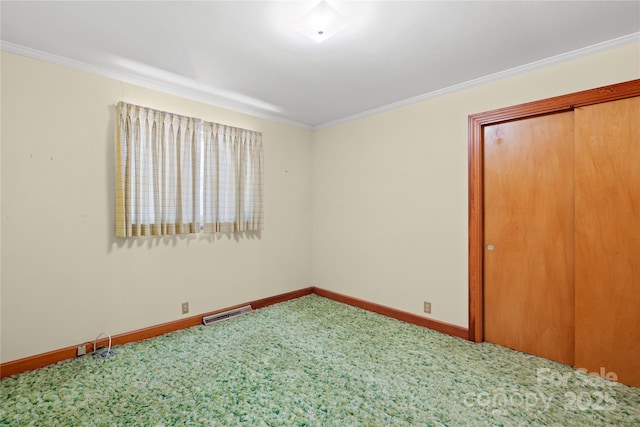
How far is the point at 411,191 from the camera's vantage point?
133 inches

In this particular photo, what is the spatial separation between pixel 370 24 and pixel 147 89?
2233 millimetres

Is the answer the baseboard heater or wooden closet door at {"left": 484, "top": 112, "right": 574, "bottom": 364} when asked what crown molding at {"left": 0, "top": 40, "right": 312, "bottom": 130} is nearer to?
the baseboard heater

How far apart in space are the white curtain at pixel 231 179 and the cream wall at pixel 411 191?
1.05 meters

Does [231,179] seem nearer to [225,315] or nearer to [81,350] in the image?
[225,315]

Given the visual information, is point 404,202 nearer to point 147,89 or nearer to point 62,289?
point 147,89

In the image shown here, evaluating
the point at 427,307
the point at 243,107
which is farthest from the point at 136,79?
the point at 427,307

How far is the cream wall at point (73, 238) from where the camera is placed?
7.55 feet

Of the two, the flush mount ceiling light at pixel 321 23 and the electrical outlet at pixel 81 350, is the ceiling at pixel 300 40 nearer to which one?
the flush mount ceiling light at pixel 321 23

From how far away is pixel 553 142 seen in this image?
8.29 feet

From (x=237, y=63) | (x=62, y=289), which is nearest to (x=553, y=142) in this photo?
(x=237, y=63)

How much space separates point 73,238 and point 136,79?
1552mm

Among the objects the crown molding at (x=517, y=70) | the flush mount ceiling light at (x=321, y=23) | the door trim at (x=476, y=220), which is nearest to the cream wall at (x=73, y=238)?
the flush mount ceiling light at (x=321, y=23)

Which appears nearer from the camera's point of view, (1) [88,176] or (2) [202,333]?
(1) [88,176]

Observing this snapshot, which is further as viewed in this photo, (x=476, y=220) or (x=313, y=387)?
(x=476, y=220)
